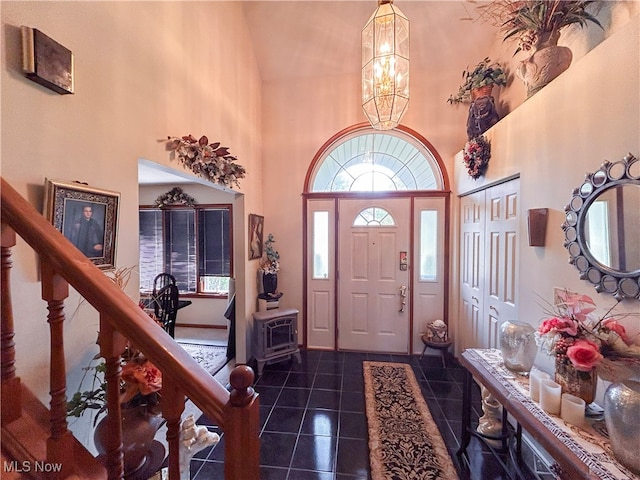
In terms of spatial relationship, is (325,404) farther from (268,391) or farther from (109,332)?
(109,332)

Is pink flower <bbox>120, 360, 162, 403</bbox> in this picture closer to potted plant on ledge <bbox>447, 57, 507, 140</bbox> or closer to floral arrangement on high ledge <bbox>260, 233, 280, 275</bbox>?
floral arrangement on high ledge <bbox>260, 233, 280, 275</bbox>

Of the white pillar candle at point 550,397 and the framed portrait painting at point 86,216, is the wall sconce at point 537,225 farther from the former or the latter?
the framed portrait painting at point 86,216

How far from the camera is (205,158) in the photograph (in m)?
2.11

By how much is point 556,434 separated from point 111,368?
1.70 m

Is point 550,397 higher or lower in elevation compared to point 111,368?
lower

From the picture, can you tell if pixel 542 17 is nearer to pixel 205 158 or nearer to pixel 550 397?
pixel 550 397

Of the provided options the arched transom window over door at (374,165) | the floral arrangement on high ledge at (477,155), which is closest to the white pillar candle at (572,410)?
the floral arrangement on high ledge at (477,155)

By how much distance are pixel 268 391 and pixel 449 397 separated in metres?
1.75

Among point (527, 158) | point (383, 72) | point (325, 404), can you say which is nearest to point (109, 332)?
point (383, 72)

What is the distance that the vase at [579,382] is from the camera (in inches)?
48.6

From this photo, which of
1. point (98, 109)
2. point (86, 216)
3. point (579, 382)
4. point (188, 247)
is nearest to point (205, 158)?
point (98, 109)

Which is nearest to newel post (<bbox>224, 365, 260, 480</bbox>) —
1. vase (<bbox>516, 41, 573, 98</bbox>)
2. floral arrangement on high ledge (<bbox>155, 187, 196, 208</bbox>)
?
vase (<bbox>516, 41, 573, 98</bbox>)

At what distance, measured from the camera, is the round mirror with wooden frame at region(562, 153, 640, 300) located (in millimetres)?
1214

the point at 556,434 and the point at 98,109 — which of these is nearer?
the point at 556,434
